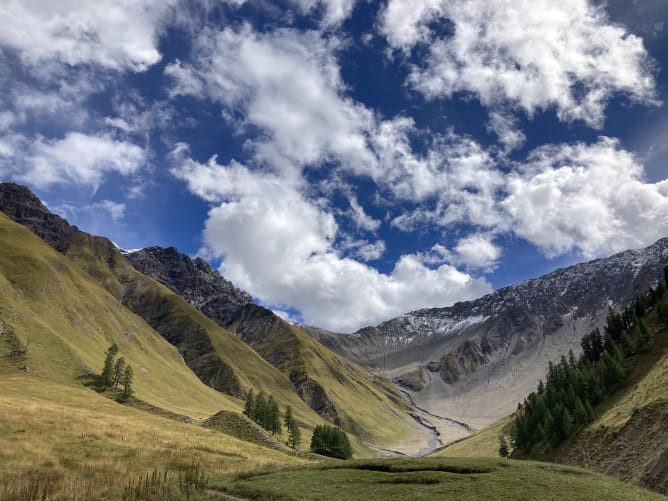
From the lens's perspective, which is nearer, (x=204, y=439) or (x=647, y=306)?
(x=204, y=439)

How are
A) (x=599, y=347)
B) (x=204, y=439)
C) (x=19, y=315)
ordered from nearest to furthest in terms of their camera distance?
(x=204, y=439) < (x=19, y=315) < (x=599, y=347)

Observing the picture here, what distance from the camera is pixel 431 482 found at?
114 ft

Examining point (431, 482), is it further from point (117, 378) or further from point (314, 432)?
point (117, 378)

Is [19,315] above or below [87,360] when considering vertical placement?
above

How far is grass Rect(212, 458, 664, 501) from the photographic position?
3041 centimetres

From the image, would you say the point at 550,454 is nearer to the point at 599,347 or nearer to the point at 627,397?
the point at 627,397

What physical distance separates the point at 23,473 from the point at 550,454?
98.5 meters

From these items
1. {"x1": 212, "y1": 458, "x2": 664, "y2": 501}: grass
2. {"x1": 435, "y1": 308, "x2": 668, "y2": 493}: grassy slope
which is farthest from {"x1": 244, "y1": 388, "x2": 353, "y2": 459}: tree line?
{"x1": 212, "y1": 458, "x2": 664, "y2": 501}: grass

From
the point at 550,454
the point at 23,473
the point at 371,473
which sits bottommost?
the point at 550,454

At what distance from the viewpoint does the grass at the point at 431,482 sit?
30.4 meters

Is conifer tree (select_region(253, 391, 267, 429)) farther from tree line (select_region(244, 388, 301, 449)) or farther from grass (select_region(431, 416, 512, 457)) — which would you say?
grass (select_region(431, 416, 512, 457))

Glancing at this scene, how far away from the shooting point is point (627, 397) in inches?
3378

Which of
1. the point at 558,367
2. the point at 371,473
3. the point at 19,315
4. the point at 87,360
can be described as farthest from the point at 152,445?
the point at 558,367

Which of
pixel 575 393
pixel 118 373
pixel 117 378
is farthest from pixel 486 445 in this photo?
pixel 118 373
